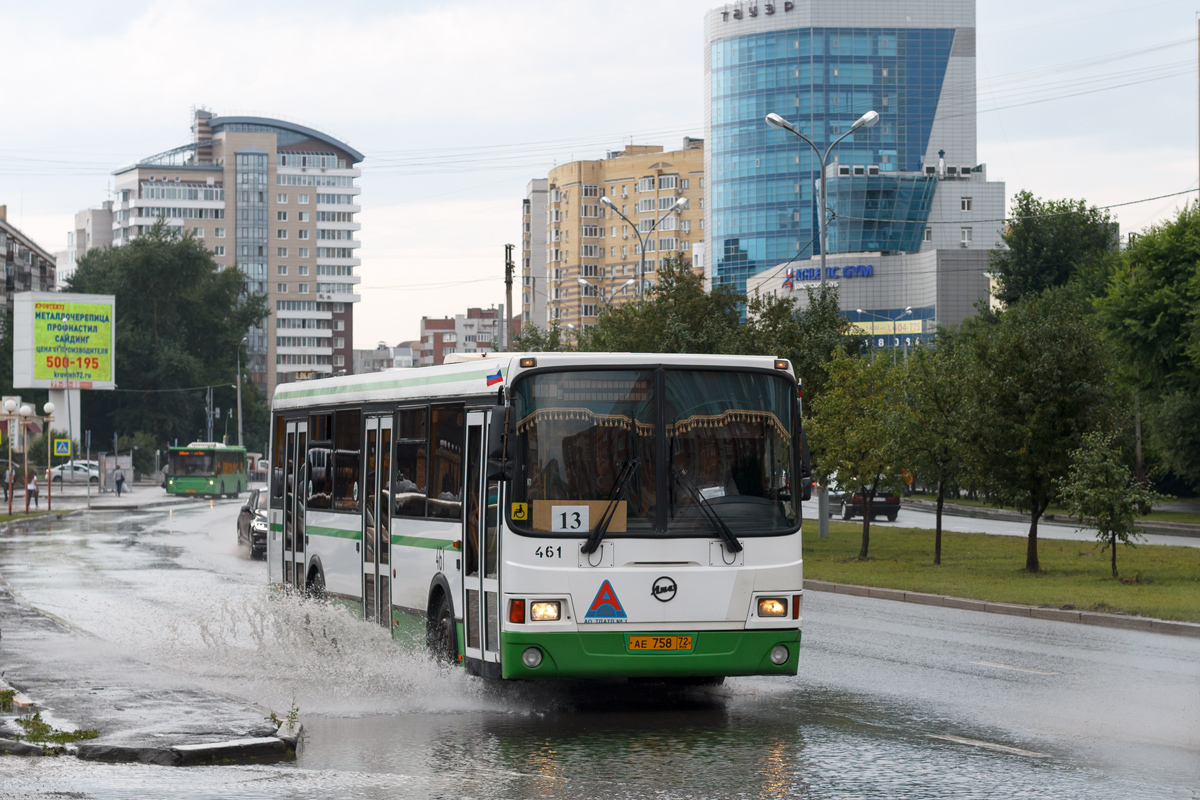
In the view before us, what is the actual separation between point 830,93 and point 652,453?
4886 inches

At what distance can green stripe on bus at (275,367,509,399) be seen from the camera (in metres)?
12.1

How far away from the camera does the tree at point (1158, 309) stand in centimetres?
4841

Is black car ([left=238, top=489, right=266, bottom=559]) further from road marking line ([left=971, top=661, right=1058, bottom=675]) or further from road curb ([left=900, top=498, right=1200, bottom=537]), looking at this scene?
road marking line ([left=971, top=661, right=1058, bottom=675])

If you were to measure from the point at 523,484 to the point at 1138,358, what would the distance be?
4392cm

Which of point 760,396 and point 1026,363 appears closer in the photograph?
point 760,396

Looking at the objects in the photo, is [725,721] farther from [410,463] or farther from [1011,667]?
[1011,667]

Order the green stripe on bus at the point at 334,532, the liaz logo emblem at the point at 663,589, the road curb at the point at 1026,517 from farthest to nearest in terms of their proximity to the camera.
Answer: the road curb at the point at 1026,517, the green stripe on bus at the point at 334,532, the liaz logo emblem at the point at 663,589

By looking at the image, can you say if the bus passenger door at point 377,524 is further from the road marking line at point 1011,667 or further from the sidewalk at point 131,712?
the road marking line at point 1011,667

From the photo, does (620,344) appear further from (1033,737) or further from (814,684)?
(1033,737)

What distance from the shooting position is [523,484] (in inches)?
427

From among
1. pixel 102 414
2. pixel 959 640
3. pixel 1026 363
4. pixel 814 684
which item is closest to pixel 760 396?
pixel 814 684

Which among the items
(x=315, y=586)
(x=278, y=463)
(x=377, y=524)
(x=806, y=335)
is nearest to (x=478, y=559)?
(x=377, y=524)

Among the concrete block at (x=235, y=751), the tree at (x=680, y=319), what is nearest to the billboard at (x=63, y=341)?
the tree at (x=680, y=319)

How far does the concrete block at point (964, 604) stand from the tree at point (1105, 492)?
3699 millimetres
